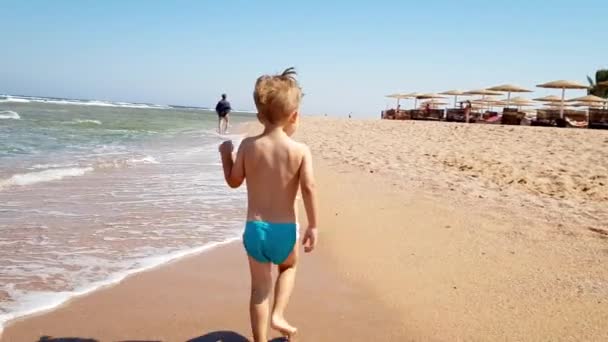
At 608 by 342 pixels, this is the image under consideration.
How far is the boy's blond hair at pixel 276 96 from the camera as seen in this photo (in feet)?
7.13

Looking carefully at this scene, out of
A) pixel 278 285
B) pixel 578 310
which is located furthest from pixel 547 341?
pixel 278 285

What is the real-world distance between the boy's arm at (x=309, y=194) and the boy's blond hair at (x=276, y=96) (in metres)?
0.20

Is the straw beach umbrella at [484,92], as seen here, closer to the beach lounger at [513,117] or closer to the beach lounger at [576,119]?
the beach lounger at [513,117]

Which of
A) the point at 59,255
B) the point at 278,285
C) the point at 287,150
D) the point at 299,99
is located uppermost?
the point at 299,99

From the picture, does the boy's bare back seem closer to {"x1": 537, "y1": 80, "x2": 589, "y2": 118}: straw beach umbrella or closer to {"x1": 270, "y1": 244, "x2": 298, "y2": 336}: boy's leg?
{"x1": 270, "y1": 244, "x2": 298, "y2": 336}: boy's leg

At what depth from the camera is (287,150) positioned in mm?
2191

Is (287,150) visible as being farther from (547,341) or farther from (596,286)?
(596,286)

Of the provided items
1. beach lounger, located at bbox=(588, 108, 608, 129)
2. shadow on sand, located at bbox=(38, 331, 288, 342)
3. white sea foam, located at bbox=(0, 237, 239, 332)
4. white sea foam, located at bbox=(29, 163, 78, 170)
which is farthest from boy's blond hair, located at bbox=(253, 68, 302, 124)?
beach lounger, located at bbox=(588, 108, 608, 129)

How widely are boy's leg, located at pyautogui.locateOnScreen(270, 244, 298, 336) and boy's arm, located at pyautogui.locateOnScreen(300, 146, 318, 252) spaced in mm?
78

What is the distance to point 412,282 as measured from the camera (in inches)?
122

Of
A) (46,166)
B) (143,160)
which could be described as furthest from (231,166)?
(143,160)

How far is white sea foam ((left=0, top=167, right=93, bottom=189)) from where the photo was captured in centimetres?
649

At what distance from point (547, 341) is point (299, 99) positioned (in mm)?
1627

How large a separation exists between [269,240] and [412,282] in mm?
1293
